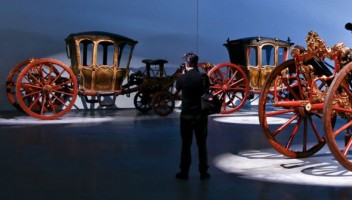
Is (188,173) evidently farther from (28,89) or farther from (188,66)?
(28,89)

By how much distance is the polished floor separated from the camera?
2648mm

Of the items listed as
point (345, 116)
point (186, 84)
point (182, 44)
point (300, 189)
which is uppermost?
point (182, 44)

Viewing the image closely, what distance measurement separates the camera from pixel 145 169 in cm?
333

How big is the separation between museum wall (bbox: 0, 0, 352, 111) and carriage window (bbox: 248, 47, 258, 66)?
2884 millimetres

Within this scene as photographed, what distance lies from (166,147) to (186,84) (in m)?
1.52

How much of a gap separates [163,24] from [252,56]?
3163 mm

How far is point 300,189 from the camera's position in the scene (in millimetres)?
2742

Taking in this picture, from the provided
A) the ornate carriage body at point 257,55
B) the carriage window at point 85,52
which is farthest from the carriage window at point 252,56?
the carriage window at point 85,52

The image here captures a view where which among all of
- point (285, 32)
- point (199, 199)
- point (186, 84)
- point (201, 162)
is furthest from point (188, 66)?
point (285, 32)

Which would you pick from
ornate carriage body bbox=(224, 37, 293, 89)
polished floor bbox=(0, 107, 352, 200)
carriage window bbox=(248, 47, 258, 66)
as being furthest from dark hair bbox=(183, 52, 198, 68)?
carriage window bbox=(248, 47, 258, 66)

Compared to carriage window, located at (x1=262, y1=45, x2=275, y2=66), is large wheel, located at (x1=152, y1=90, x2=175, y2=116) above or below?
below

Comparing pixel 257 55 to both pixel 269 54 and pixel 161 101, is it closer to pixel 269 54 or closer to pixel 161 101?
pixel 269 54

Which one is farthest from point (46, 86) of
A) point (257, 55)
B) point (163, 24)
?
point (163, 24)

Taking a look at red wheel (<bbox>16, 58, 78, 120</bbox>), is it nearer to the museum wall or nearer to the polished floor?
the polished floor
